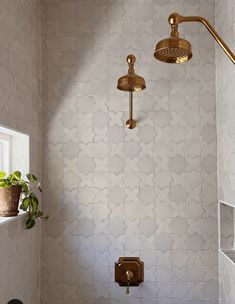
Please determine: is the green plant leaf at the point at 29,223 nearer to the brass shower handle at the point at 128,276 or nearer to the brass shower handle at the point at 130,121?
the brass shower handle at the point at 128,276

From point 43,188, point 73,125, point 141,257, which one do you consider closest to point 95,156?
point 73,125

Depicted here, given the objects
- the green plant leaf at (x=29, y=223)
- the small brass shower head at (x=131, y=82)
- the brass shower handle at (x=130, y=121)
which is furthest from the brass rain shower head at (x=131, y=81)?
the green plant leaf at (x=29, y=223)

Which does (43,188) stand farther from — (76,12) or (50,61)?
(76,12)

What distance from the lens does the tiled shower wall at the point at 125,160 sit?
6.12 ft

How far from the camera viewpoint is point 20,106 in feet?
5.16

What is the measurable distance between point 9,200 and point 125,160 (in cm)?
70

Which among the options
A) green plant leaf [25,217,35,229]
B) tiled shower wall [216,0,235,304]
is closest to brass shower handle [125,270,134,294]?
tiled shower wall [216,0,235,304]

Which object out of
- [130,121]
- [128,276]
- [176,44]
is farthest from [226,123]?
[128,276]

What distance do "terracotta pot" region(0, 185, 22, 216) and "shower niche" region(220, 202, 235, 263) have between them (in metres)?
Result: 1.04

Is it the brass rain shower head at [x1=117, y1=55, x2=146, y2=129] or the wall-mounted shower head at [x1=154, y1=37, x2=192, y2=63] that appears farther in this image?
the brass rain shower head at [x1=117, y1=55, x2=146, y2=129]

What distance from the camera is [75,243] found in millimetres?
1881

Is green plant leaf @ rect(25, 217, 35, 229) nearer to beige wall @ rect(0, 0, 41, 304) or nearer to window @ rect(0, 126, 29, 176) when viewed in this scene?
beige wall @ rect(0, 0, 41, 304)

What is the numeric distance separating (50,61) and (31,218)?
→ 0.87 m

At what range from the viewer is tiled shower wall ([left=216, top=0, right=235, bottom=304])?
1.61 metres
